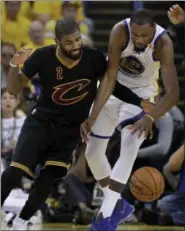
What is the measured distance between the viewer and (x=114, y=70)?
24.4ft

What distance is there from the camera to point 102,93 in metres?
7.44

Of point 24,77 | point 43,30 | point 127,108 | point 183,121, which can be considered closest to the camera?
point 24,77

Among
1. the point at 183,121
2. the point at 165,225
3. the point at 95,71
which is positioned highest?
the point at 95,71

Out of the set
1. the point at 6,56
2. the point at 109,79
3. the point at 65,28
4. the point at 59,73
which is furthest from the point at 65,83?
the point at 6,56

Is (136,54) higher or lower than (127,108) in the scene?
higher

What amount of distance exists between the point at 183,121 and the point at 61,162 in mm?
3221

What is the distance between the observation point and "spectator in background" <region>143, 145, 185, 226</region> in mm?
9266

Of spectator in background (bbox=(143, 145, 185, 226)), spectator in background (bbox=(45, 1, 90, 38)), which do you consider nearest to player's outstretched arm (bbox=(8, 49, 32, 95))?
spectator in background (bbox=(143, 145, 185, 226))

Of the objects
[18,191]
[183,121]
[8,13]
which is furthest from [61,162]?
[8,13]

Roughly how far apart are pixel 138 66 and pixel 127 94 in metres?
0.33

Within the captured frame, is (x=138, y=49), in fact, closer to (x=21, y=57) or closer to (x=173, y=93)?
(x=173, y=93)

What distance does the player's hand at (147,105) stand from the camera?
7.70m

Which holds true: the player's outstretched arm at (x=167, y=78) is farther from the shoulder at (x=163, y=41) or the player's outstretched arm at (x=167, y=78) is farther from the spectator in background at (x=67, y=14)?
the spectator in background at (x=67, y=14)

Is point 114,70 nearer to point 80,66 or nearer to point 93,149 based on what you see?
point 80,66
